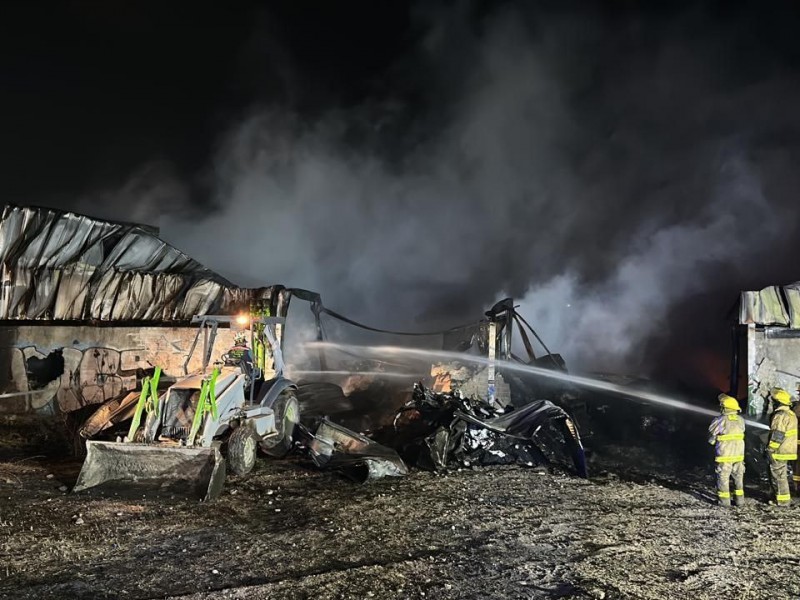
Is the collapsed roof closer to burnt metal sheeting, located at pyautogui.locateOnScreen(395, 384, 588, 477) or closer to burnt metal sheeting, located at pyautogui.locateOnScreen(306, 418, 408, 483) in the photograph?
burnt metal sheeting, located at pyautogui.locateOnScreen(395, 384, 588, 477)

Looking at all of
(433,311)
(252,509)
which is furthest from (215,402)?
(433,311)

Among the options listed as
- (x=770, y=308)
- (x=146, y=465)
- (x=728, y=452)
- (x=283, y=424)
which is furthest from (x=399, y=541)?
(x=770, y=308)

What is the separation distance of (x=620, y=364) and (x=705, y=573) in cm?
1682

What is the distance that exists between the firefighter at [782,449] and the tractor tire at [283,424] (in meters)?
6.71

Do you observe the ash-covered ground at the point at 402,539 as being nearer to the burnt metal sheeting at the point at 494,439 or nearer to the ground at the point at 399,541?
the ground at the point at 399,541

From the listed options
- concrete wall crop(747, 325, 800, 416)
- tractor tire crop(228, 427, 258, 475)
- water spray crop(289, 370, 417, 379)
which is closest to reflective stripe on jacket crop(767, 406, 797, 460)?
concrete wall crop(747, 325, 800, 416)

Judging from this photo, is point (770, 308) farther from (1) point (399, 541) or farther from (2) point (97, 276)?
(2) point (97, 276)

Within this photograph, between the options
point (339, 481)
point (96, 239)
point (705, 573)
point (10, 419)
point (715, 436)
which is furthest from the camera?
point (96, 239)

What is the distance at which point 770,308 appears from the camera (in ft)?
31.2

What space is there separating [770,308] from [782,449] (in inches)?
141

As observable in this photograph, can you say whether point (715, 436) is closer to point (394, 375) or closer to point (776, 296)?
point (776, 296)

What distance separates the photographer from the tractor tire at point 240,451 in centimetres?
768

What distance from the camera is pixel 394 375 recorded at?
14516mm

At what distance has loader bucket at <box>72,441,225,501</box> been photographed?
22.3 feet
